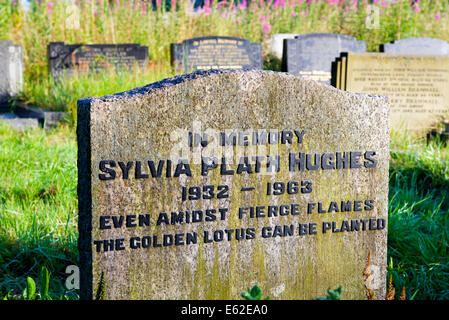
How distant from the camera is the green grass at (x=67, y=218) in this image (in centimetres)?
288

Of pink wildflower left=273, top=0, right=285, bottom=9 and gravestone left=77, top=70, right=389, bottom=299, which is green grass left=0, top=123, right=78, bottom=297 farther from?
pink wildflower left=273, top=0, right=285, bottom=9

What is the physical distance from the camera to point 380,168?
239 centimetres

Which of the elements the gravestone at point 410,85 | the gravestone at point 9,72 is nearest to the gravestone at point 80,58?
the gravestone at point 9,72

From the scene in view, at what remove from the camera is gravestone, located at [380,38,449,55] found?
8.22 meters

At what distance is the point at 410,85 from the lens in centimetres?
645

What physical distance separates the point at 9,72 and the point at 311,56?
4640mm

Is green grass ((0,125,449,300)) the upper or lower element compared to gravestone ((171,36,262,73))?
lower

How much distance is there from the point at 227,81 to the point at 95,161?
1.97ft

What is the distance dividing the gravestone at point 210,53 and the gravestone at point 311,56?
69 centimetres

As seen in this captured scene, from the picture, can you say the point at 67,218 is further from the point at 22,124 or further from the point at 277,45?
the point at 277,45

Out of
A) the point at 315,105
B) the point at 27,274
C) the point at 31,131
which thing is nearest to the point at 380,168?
the point at 315,105

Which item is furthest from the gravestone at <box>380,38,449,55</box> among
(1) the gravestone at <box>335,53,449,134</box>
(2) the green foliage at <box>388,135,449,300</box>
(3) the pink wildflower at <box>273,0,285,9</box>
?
(2) the green foliage at <box>388,135,449,300</box>

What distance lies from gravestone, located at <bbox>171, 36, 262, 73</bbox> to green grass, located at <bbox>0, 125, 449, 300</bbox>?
12.2 feet
